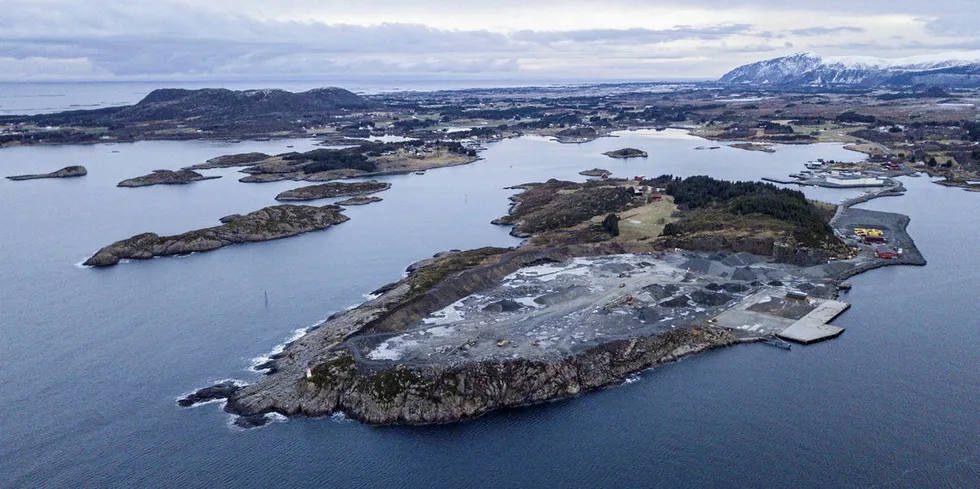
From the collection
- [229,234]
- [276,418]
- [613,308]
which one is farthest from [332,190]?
[276,418]

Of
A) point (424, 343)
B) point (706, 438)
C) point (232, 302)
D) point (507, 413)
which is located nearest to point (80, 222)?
point (232, 302)

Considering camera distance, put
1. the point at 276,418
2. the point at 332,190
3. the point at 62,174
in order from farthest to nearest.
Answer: the point at 62,174 < the point at 332,190 < the point at 276,418

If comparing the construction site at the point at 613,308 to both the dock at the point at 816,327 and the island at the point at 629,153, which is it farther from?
the island at the point at 629,153

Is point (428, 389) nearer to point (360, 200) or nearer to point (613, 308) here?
point (613, 308)

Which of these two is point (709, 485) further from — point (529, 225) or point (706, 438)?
point (529, 225)

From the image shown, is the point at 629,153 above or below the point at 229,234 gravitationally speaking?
above

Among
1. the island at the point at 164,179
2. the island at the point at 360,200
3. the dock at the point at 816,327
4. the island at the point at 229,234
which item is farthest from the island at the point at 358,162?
the dock at the point at 816,327
